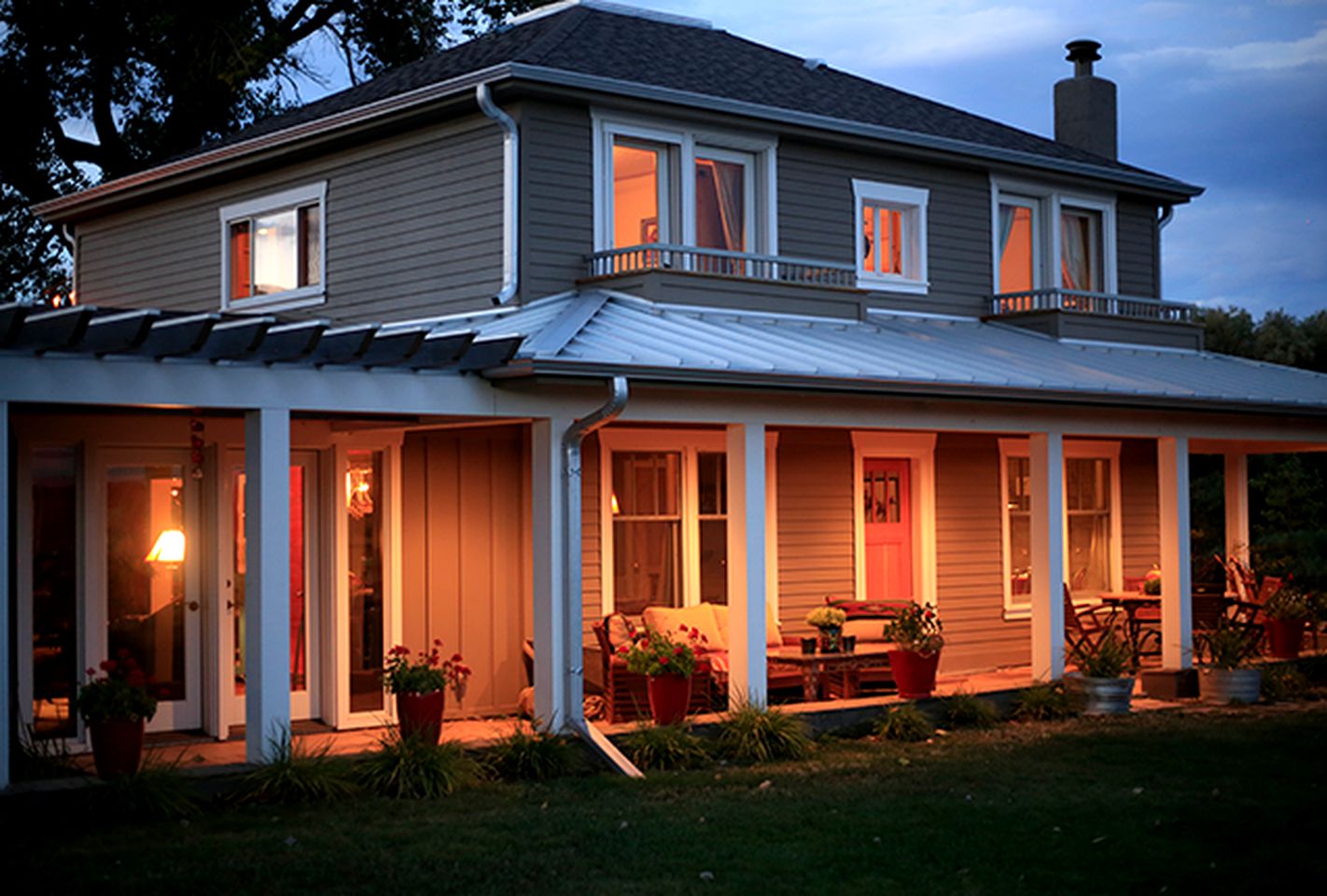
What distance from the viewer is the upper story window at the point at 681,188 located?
44.2 ft

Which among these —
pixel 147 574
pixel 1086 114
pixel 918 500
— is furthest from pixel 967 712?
pixel 1086 114

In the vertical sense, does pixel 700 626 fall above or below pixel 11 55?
below

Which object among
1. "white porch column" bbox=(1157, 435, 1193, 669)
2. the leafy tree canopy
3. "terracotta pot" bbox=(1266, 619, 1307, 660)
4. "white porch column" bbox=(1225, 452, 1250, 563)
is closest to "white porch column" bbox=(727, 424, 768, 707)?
"white porch column" bbox=(1157, 435, 1193, 669)

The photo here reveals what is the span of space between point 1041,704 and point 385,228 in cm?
727

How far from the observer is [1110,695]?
13.4m

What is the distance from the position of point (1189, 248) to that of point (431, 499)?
7638cm

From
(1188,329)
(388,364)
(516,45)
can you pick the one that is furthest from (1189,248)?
(388,364)

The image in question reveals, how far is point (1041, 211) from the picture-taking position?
17125 millimetres

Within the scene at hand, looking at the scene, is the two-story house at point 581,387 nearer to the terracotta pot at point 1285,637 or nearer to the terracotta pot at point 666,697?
the terracotta pot at point 666,697

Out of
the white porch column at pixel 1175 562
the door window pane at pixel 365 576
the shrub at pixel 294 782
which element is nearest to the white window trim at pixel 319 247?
the door window pane at pixel 365 576

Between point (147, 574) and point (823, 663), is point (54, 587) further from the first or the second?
point (823, 663)

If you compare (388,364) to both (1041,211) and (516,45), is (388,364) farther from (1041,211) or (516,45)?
(1041,211)

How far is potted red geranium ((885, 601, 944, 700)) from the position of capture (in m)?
12.9

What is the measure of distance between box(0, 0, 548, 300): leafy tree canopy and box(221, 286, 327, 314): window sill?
8.60 m
